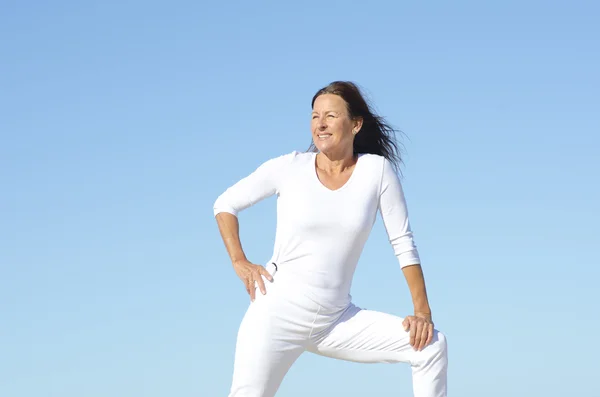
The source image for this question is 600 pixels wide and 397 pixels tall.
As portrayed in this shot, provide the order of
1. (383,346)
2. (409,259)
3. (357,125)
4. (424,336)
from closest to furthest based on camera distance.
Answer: (424,336) < (383,346) < (409,259) < (357,125)

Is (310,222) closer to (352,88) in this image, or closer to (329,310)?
(329,310)

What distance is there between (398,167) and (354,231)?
0.76m

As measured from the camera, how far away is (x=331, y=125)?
6.14m

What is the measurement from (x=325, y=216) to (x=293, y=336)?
0.79 metres

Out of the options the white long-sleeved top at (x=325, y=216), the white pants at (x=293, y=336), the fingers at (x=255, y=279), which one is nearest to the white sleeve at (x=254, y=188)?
the white long-sleeved top at (x=325, y=216)

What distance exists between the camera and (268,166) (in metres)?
6.19

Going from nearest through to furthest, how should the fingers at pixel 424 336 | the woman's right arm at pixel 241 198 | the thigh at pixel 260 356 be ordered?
the fingers at pixel 424 336 < the thigh at pixel 260 356 < the woman's right arm at pixel 241 198

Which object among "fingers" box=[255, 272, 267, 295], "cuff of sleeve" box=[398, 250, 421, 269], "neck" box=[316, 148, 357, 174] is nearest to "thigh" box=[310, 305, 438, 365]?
"cuff of sleeve" box=[398, 250, 421, 269]

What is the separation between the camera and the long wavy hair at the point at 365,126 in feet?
20.6

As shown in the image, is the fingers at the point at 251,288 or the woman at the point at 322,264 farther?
the fingers at the point at 251,288

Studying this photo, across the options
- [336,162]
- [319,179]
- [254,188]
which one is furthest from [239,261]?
[336,162]

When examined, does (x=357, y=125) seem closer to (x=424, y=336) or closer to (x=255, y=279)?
(x=255, y=279)

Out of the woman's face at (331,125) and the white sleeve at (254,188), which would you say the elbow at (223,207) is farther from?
the woman's face at (331,125)

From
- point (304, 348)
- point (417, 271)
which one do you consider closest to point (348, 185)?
point (417, 271)
